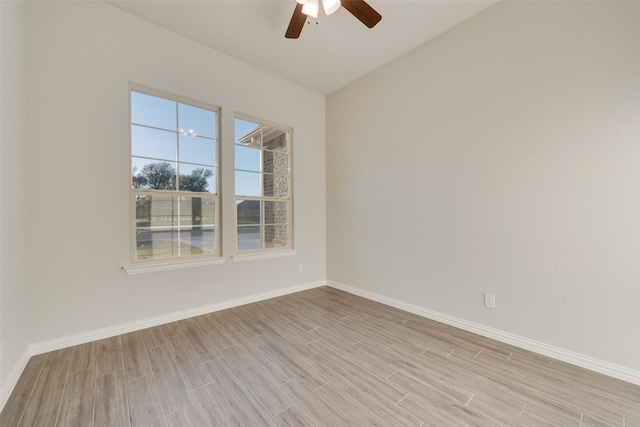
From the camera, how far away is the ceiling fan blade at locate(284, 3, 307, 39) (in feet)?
6.72

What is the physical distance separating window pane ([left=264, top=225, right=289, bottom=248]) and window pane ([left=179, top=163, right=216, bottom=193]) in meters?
0.98

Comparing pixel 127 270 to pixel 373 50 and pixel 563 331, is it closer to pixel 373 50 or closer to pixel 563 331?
pixel 373 50

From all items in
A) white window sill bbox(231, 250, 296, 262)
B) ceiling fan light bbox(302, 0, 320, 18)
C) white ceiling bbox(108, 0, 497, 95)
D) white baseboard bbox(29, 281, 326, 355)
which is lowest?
white baseboard bbox(29, 281, 326, 355)

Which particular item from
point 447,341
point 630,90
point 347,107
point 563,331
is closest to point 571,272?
point 563,331

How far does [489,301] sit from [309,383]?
1.90 metres

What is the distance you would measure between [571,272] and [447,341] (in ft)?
3.81

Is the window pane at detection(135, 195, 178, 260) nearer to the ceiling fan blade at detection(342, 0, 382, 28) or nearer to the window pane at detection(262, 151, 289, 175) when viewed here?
the window pane at detection(262, 151, 289, 175)

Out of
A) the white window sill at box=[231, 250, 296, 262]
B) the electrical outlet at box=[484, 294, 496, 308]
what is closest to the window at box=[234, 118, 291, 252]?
the white window sill at box=[231, 250, 296, 262]

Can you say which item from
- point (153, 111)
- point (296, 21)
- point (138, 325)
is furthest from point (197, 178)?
point (296, 21)

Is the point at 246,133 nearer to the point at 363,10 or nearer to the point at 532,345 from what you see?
the point at 363,10

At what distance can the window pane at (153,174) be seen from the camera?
2.64 metres

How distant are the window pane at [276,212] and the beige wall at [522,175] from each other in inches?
54.9

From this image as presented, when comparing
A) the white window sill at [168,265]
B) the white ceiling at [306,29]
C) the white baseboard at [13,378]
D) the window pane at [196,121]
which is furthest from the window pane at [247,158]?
the white baseboard at [13,378]

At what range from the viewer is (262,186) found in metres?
3.65
